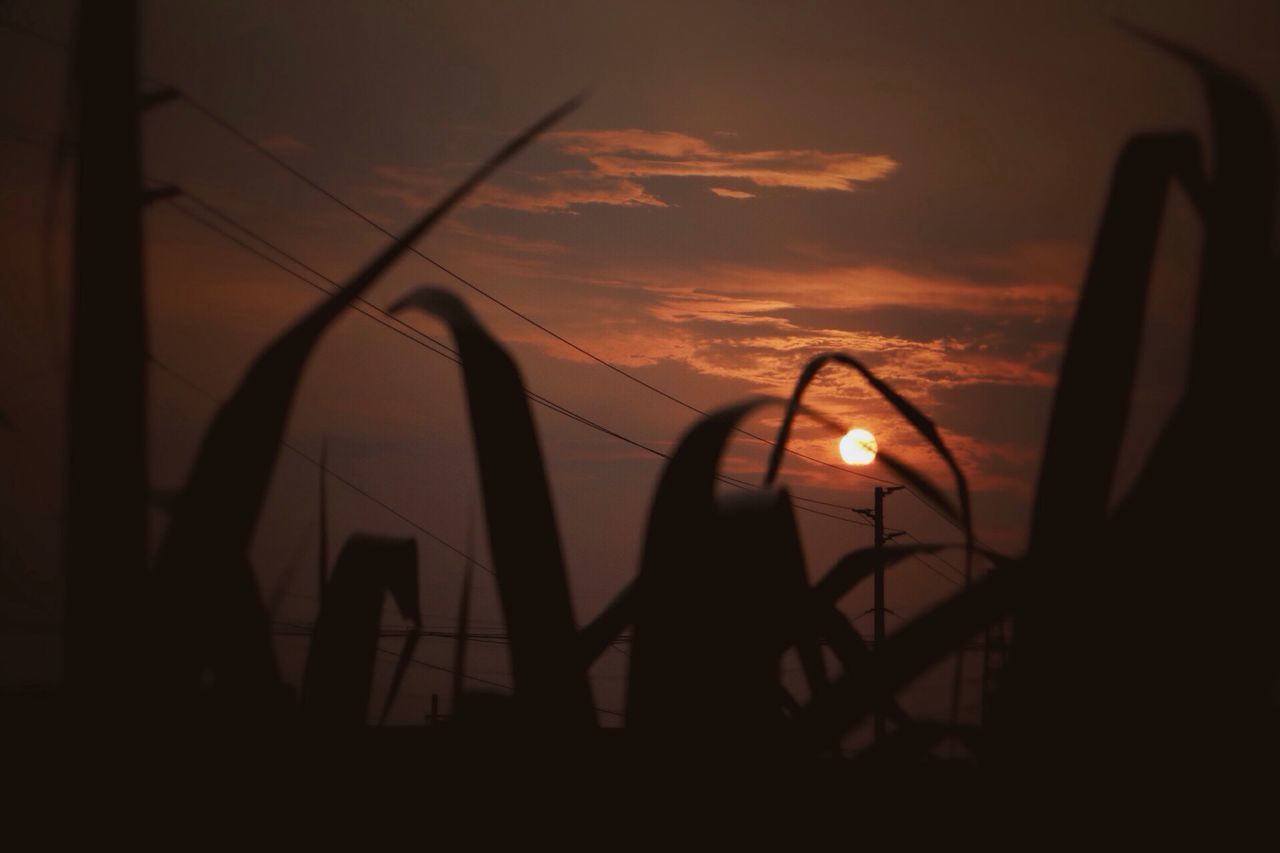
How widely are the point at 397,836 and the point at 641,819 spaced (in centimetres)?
12

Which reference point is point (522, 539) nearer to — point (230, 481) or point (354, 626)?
point (230, 481)

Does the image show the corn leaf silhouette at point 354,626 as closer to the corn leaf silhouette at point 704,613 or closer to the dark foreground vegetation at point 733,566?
the dark foreground vegetation at point 733,566

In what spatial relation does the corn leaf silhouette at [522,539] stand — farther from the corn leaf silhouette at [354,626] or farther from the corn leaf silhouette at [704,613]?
the corn leaf silhouette at [354,626]

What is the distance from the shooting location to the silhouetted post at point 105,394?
384 millimetres

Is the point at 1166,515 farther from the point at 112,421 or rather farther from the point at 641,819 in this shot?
the point at 112,421

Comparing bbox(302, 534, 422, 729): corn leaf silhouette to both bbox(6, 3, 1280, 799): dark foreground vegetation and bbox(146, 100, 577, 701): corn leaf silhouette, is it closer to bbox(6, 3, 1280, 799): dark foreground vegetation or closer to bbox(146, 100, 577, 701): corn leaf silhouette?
bbox(6, 3, 1280, 799): dark foreground vegetation

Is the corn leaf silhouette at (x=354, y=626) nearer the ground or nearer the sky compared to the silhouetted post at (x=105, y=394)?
nearer the ground

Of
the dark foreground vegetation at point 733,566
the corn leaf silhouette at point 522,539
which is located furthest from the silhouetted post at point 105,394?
the corn leaf silhouette at point 522,539

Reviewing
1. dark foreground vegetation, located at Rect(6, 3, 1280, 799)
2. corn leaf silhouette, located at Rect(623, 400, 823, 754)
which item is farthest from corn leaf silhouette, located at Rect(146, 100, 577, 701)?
corn leaf silhouette, located at Rect(623, 400, 823, 754)

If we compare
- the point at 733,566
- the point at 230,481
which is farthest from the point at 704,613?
the point at 230,481

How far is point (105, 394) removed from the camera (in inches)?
15.2

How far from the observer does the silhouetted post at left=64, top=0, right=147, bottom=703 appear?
384mm

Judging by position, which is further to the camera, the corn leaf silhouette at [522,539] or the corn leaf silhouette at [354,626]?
the corn leaf silhouette at [354,626]

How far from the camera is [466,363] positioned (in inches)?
20.5
